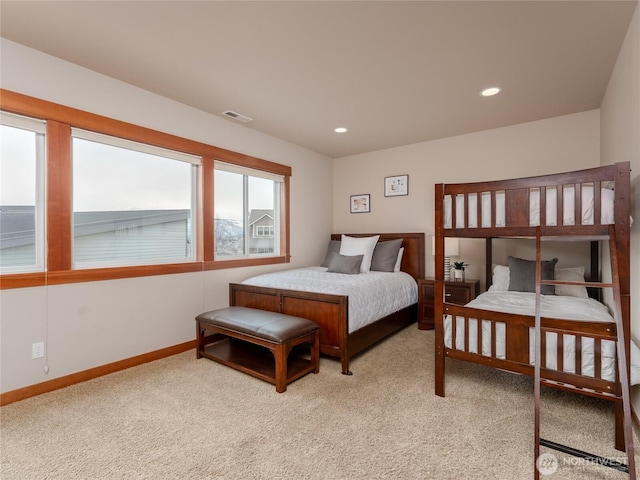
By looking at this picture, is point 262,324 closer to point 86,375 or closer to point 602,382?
point 86,375

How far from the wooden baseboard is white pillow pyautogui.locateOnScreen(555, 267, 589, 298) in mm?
3724

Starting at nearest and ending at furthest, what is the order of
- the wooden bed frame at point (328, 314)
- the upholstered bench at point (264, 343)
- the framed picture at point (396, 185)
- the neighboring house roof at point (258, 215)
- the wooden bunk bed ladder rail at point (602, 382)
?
the wooden bunk bed ladder rail at point (602, 382) → the upholstered bench at point (264, 343) → the wooden bed frame at point (328, 314) → the neighboring house roof at point (258, 215) → the framed picture at point (396, 185)

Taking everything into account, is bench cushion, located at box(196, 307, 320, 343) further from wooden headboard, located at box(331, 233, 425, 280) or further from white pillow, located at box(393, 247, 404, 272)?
wooden headboard, located at box(331, 233, 425, 280)

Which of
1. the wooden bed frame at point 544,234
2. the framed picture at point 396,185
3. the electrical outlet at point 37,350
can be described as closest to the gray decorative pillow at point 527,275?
the wooden bed frame at point 544,234

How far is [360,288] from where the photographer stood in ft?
10.1

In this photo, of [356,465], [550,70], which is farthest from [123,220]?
[550,70]

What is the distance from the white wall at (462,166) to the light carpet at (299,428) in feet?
7.48

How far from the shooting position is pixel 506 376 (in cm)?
260

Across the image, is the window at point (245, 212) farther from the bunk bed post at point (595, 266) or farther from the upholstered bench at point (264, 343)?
the bunk bed post at point (595, 266)

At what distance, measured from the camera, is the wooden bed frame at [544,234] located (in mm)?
1695

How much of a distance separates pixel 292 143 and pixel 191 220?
1912mm

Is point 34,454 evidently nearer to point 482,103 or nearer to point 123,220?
point 123,220

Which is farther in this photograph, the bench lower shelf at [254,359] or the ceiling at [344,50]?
the bench lower shelf at [254,359]

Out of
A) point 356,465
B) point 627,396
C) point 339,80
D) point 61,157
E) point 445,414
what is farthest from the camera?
point 339,80
